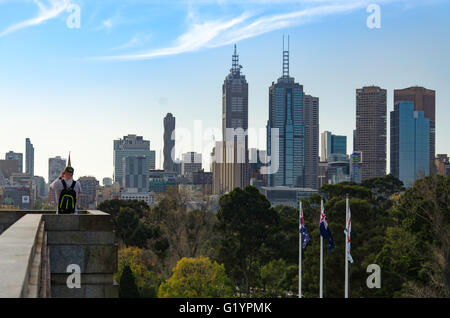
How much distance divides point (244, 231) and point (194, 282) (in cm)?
958

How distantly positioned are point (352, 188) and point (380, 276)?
15310 mm

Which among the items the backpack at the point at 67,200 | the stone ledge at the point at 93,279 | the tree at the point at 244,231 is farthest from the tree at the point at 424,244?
the backpack at the point at 67,200

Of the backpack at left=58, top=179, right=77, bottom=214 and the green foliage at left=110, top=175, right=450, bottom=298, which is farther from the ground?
the backpack at left=58, top=179, right=77, bottom=214

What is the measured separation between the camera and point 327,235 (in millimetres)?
29078

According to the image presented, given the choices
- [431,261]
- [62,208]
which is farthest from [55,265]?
[431,261]

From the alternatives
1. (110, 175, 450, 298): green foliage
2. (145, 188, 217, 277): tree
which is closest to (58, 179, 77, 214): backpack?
(110, 175, 450, 298): green foliage

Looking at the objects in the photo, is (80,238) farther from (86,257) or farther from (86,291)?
(86,291)

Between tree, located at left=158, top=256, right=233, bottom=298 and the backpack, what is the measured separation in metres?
31.6

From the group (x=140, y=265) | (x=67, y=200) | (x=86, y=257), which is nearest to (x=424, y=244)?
(x=140, y=265)

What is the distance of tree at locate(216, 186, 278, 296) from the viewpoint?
51.9m

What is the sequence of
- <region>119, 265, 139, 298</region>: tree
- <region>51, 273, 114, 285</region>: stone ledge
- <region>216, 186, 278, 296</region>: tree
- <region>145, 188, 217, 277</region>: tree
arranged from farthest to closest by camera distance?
1. <region>145, 188, 217, 277</region>: tree
2. <region>216, 186, 278, 296</region>: tree
3. <region>119, 265, 139, 298</region>: tree
4. <region>51, 273, 114, 285</region>: stone ledge

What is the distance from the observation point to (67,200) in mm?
11609
